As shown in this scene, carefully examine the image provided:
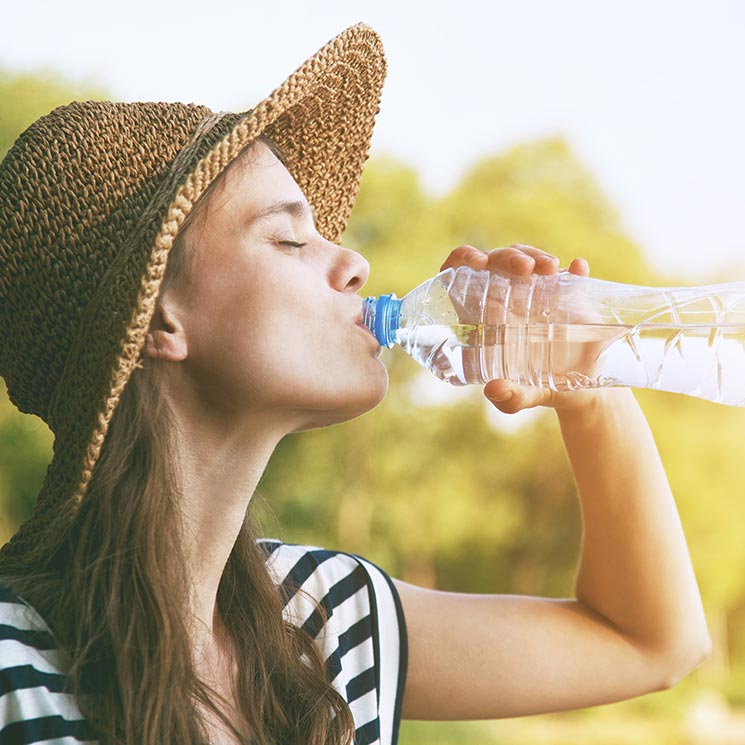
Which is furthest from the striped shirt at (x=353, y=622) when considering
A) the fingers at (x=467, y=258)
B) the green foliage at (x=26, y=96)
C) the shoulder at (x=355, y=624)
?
the green foliage at (x=26, y=96)

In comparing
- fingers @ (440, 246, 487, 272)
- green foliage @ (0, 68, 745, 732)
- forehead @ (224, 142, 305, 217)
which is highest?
green foliage @ (0, 68, 745, 732)

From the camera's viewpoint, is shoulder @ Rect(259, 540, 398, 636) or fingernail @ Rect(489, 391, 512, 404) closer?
fingernail @ Rect(489, 391, 512, 404)

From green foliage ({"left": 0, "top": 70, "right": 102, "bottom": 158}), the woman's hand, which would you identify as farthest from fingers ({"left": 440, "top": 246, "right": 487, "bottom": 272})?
green foliage ({"left": 0, "top": 70, "right": 102, "bottom": 158})

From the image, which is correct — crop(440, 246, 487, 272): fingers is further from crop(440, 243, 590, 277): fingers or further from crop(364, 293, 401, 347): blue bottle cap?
crop(364, 293, 401, 347): blue bottle cap

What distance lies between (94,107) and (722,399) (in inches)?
30.0

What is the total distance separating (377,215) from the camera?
5.20m

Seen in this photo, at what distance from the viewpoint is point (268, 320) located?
98 cm

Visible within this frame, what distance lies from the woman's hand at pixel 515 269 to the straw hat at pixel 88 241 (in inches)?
9.9

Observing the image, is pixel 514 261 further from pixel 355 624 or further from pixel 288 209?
pixel 355 624

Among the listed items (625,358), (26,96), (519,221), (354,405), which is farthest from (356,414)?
(519,221)

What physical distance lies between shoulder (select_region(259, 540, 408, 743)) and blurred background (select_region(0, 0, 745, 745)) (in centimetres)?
328

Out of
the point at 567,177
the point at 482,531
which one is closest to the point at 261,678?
the point at 482,531

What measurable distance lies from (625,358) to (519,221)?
4420 millimetres

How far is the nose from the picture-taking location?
1.03m
